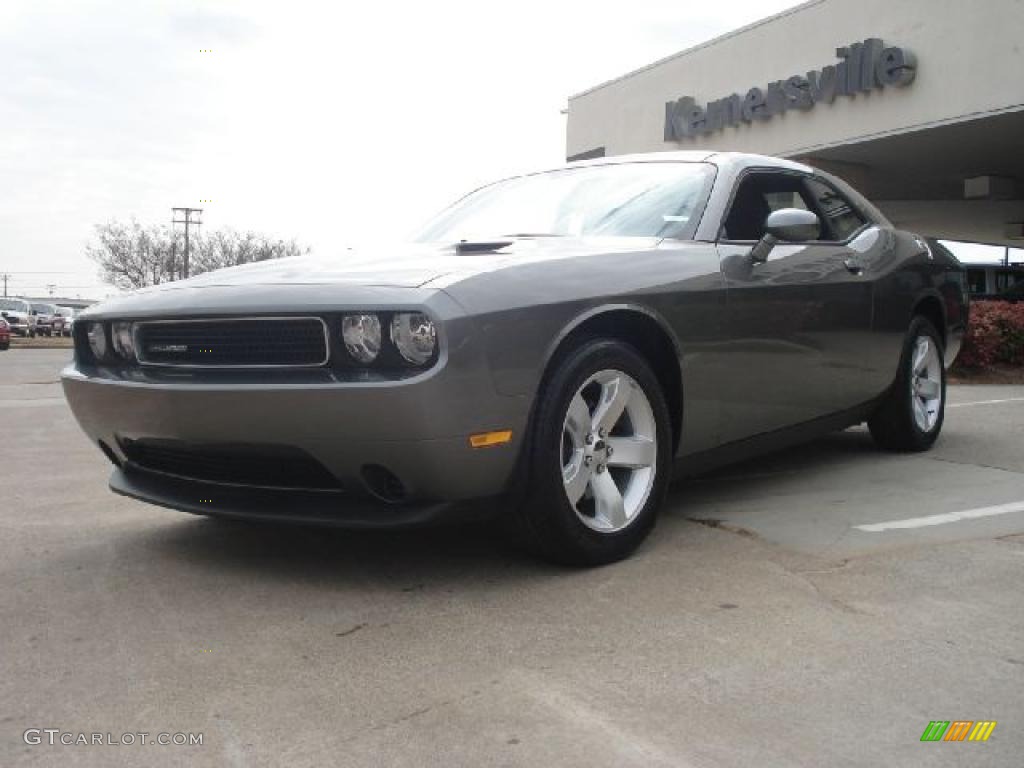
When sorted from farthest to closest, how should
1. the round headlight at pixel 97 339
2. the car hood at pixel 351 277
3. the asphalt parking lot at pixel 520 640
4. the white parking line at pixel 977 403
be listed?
1. the white parking line at pixel 977 403
2. the round headlight at pixel 97 339
3. the car hood at pixel 351 277
4. the asphalt parking lot at pixel 520 640

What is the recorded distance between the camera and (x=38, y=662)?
2.57 meters

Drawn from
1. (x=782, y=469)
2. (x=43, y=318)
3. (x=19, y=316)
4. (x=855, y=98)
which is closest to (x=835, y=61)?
(x=855, y=98)

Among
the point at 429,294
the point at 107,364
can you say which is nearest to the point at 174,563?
the point at 107,364

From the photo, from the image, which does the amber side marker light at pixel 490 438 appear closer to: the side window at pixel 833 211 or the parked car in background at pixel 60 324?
the side window at pixel 833 211

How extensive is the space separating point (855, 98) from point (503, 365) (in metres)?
14.6

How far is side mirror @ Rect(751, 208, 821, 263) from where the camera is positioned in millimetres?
3979

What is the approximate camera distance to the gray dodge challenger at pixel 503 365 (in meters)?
2.89

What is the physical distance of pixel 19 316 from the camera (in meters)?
46.8

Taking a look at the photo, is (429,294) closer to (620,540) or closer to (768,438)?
(620,540)

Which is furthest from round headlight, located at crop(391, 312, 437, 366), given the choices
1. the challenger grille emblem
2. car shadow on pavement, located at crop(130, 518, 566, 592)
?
the challenger grille emblem

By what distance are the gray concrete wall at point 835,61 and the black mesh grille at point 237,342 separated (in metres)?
13.1

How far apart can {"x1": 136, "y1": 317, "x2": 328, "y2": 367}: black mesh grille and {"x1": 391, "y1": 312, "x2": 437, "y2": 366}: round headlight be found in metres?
0.23

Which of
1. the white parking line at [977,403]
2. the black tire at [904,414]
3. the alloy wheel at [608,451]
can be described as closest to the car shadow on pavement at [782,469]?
the black tire at [904,414]

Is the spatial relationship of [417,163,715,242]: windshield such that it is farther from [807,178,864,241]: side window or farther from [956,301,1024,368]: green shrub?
[956,301,1024,368]: green shrub
